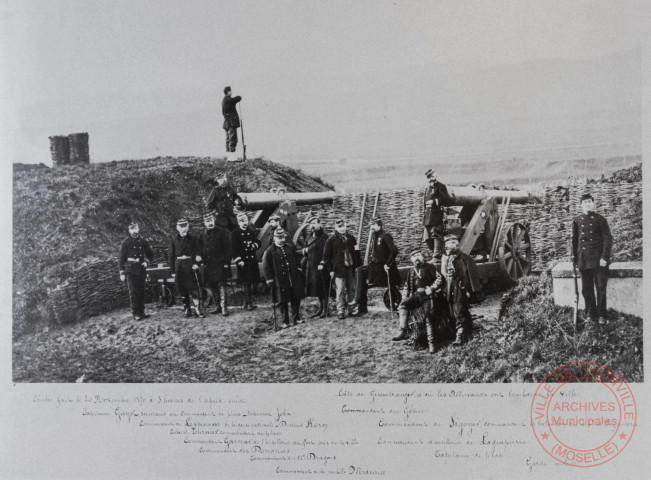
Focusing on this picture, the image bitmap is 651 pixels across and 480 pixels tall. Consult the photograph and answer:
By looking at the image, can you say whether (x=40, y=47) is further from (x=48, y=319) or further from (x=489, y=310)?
(x=489, y=310)

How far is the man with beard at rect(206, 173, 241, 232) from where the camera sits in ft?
23.2

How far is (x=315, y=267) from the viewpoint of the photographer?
6.82 metres

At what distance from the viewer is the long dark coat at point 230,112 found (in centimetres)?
704

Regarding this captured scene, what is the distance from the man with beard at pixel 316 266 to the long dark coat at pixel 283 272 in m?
0.09

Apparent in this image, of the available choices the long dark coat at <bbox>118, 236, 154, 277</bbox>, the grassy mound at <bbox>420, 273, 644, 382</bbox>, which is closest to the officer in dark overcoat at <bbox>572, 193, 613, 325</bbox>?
the grassy mound at <bbox>420, 273, 644, 382</bbox>

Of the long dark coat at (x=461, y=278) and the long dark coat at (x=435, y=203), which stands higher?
the long dark coat at (x=435, y=203)

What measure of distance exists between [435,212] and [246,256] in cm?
200

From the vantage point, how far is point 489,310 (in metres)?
6.55

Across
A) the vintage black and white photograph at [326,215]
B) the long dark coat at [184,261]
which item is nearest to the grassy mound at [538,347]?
the vintage black and white photograph at [326,215]

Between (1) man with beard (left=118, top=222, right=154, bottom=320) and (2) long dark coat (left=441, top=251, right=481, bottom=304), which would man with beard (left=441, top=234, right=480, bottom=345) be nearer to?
(2) long dark coat (left=441, top=251, right=481, bottom=304)
